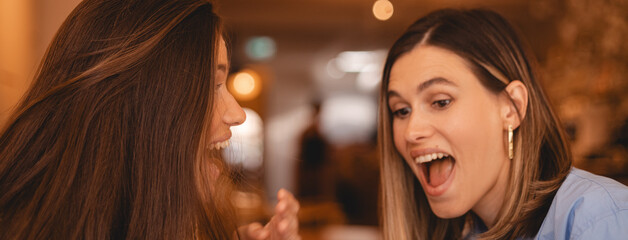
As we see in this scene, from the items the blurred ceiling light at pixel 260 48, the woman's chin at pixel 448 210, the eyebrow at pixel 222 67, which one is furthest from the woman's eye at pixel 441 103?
the blurred ceiling light at pixel 260 48

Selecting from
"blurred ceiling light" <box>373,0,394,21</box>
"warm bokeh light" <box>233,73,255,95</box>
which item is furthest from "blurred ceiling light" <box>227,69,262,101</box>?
"blurred ceiling light" <box>373,0,394,21</box>

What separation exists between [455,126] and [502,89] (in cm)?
16

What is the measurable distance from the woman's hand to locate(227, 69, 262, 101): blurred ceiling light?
19.3 feet

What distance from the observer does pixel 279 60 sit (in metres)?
7.44

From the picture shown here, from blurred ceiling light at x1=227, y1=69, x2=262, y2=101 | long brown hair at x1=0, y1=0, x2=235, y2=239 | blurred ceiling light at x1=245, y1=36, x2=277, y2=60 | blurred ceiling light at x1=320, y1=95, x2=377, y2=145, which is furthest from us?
blurred ceiling light at x1=320, y1=95, x2=377, y2=145

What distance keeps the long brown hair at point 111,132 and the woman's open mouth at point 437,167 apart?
626 millimetres

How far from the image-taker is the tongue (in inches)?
54.8

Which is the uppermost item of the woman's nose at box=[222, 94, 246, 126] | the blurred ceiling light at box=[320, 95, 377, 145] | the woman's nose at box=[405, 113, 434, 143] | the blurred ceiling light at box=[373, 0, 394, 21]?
the blurred ceiling light at box=[373, 0, 394, 21]

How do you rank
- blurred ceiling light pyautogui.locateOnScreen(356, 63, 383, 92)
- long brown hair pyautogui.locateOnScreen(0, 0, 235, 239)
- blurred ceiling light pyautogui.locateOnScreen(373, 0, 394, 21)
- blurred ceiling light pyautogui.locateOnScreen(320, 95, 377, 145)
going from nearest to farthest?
1. long brown hair pyautogui.locateOnScreen(0, 0, 235, 239)
2. blurred ceiling light pyautogui.locateOnScreen(373, 0, 394, 21)
3. blurred ceiling light pyautogui.locateOnScreen(356, 63, 383, 92)
4. blurred ceiling light pyautogui.locateOnScreen(320, 95, 377, 145)

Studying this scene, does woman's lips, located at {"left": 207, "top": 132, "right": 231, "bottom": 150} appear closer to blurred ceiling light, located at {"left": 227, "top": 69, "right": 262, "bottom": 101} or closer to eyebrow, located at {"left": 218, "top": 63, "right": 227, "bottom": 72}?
eyebrow, located at {"left": 218, "top": 63, "right": 227, "bottom": 72}

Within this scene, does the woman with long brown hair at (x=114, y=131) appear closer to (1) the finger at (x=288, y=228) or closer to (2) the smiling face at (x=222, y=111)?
(2) the smiling face at (x=222, y=111)

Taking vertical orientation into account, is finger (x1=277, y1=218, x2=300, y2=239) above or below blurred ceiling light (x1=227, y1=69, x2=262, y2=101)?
below

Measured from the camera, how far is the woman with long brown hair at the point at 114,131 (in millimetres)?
866

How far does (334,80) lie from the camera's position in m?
7.68
